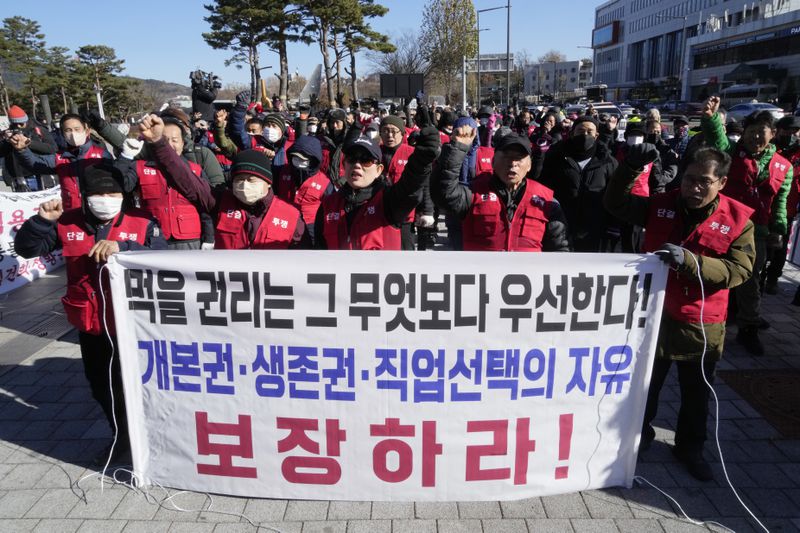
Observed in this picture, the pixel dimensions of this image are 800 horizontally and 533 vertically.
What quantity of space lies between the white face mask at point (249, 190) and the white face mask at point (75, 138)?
11.4 ft

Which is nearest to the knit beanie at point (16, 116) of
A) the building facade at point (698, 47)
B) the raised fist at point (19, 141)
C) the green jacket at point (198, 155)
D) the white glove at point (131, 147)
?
the raised fist at point (19, 141)

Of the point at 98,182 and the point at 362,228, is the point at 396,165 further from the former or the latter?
the point at 98,182

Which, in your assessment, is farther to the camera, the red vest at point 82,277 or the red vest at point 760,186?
the red vest at point 760,186

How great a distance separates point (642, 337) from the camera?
9.48ft

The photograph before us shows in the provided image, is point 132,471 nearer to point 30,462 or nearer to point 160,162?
point 30,462

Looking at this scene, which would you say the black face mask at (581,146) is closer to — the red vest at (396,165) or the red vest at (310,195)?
the red vest at (396,165)

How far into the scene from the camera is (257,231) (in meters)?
3.56

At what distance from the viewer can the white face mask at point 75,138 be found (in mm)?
5895

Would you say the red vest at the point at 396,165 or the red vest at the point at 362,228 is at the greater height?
the red vest at the point at 396,165

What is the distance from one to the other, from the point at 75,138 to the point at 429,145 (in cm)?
478

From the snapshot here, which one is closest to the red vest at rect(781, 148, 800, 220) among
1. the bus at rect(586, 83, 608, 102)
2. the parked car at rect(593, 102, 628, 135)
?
the parked car at rect(593, 102, 628, 135)

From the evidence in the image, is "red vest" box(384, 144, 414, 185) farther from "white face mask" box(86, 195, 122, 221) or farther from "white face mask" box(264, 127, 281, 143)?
"white face mask" box(86, 195, 122, 221)

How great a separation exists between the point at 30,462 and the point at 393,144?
4.61 m

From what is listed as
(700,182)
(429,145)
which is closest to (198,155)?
(429,145)
